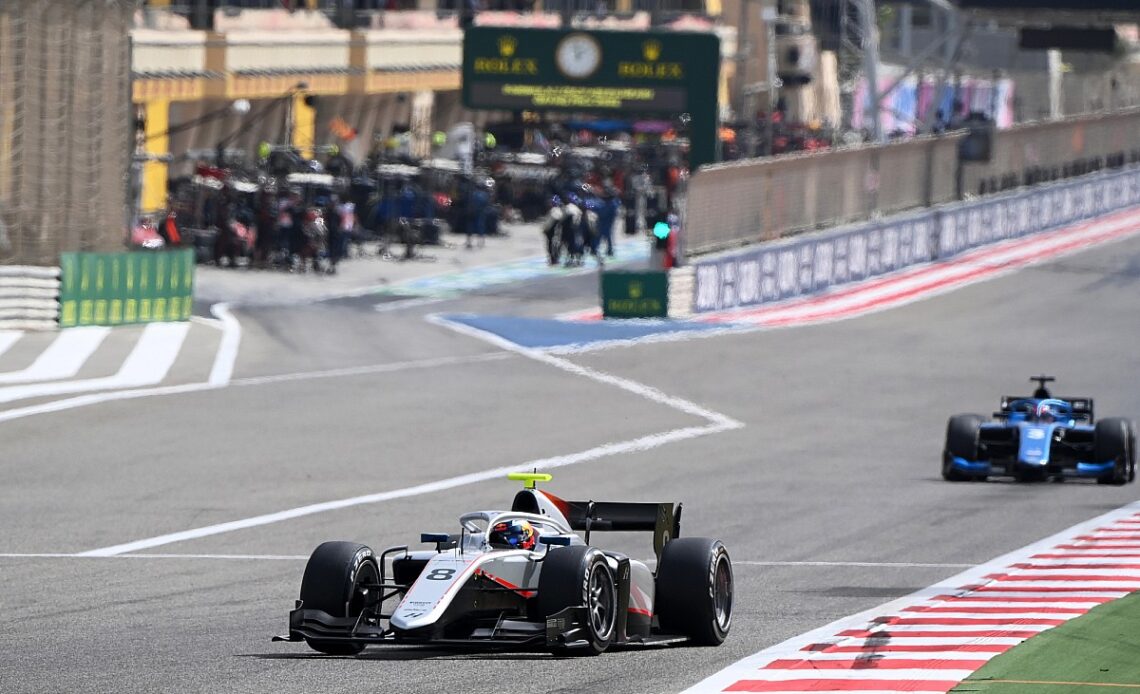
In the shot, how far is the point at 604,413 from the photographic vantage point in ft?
95.8

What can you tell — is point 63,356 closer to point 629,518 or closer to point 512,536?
point 629,518

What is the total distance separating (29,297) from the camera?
108 feet

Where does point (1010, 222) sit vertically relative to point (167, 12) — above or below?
below

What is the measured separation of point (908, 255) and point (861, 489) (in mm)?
27721

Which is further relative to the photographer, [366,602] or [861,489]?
[861,489]

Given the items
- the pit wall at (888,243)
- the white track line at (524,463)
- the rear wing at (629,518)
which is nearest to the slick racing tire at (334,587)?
the rear wing at (629,518)

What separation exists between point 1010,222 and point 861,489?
34.1 meters

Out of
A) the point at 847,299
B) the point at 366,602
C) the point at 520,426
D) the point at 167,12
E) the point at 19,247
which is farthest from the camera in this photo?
the point at 167,12

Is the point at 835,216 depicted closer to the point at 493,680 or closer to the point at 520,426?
the point at 520,426

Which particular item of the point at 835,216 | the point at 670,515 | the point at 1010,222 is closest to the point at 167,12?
the point at 835,216

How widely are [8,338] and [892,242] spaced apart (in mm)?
23714

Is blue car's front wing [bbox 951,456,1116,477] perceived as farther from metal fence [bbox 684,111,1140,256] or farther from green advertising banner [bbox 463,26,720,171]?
green advertising banner [bbox 463,26,720,171]

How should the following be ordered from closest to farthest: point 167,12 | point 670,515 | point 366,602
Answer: point 366,602, point 670,515, point 167,12

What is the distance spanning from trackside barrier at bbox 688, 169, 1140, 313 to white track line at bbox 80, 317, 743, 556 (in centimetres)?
699
